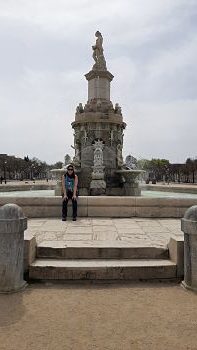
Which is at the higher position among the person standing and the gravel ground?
the person standing

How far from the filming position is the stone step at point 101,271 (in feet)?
18.1

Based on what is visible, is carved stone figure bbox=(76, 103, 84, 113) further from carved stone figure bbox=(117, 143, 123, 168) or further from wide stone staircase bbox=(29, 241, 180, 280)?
wide stone staircase bbox=(29, 241, 180, 280)

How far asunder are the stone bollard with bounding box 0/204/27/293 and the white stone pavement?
5.34 ft

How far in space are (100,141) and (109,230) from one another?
928 cm

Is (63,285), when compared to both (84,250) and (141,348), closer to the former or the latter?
(84,250)

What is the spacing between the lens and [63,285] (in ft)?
17.5

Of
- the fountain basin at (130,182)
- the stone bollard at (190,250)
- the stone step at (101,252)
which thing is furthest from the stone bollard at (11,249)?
the fountain basin at (130,182)

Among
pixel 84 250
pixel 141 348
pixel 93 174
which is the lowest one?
pixel 141 348

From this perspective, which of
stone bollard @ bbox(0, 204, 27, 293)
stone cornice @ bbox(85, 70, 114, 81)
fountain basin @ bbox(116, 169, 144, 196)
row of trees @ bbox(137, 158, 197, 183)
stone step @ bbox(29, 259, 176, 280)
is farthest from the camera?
row of trees @ bbox(137, 158, 197, 183)

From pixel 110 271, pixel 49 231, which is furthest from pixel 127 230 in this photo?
pixel 110 271

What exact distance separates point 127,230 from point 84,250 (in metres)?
2.10

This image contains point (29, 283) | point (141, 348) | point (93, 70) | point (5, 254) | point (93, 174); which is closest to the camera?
point (141, 348)

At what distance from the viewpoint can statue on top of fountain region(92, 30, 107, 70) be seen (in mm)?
19250

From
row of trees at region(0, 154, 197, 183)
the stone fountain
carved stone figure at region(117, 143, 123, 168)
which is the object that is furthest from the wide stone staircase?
row of trees at region(0, 154, 197, 183)
